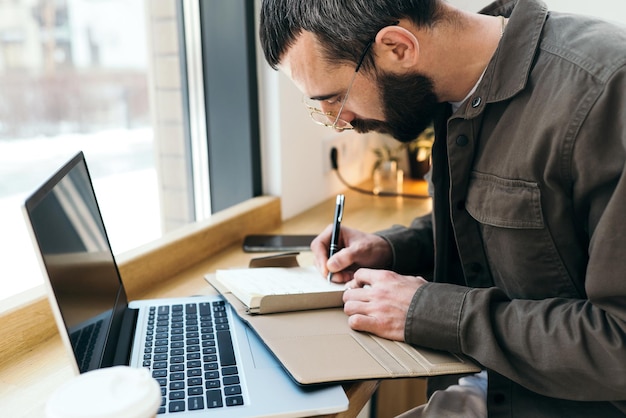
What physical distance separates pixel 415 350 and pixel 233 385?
0.86ft

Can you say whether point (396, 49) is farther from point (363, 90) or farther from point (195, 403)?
point (195, 403)

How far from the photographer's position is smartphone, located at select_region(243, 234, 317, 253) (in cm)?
147

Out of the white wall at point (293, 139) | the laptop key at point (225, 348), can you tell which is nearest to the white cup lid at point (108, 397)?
the laptop key at point (225, 348)

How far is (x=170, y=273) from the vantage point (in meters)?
1.31

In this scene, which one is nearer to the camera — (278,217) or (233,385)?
(233,385)

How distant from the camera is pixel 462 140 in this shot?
963 mm

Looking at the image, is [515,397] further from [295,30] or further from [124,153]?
[124,153]

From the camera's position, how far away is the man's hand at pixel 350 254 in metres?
1.12

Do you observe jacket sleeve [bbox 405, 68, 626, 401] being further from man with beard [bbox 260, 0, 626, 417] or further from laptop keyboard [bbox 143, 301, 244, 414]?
laptop keyboard [bbox 143, 301, 244, 414]

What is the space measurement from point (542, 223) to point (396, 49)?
0.36m

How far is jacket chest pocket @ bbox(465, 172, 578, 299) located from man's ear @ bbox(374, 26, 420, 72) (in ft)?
0.71

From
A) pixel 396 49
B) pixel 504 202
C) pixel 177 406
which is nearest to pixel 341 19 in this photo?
pixel 396 49

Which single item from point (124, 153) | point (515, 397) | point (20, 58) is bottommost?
point (515, 397)

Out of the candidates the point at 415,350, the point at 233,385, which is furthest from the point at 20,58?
the point at 415,350
